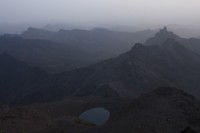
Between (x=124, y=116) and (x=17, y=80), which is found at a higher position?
(x=124, y=116)

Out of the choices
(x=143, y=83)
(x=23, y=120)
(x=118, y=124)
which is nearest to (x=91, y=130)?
(x=118, y=124)

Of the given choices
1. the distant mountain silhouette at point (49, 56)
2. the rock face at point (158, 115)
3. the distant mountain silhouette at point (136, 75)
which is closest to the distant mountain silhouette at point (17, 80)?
the distant mountain silhouette at point (136, 75)

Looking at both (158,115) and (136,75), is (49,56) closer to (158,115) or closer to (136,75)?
(136,75)

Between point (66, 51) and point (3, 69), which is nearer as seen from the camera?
point (3, 69)

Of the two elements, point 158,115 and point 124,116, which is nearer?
point 158,115

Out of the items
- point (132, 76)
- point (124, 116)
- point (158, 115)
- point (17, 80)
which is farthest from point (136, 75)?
point (158, 115)

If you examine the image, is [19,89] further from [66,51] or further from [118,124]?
[118,124]

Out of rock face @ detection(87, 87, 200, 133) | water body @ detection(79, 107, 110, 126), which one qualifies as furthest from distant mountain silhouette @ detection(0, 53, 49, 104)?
rock face @ detection(87, 87, 200, 133)

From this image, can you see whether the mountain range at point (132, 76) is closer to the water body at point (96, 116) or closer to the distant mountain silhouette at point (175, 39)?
the water body at point (96, 116)
